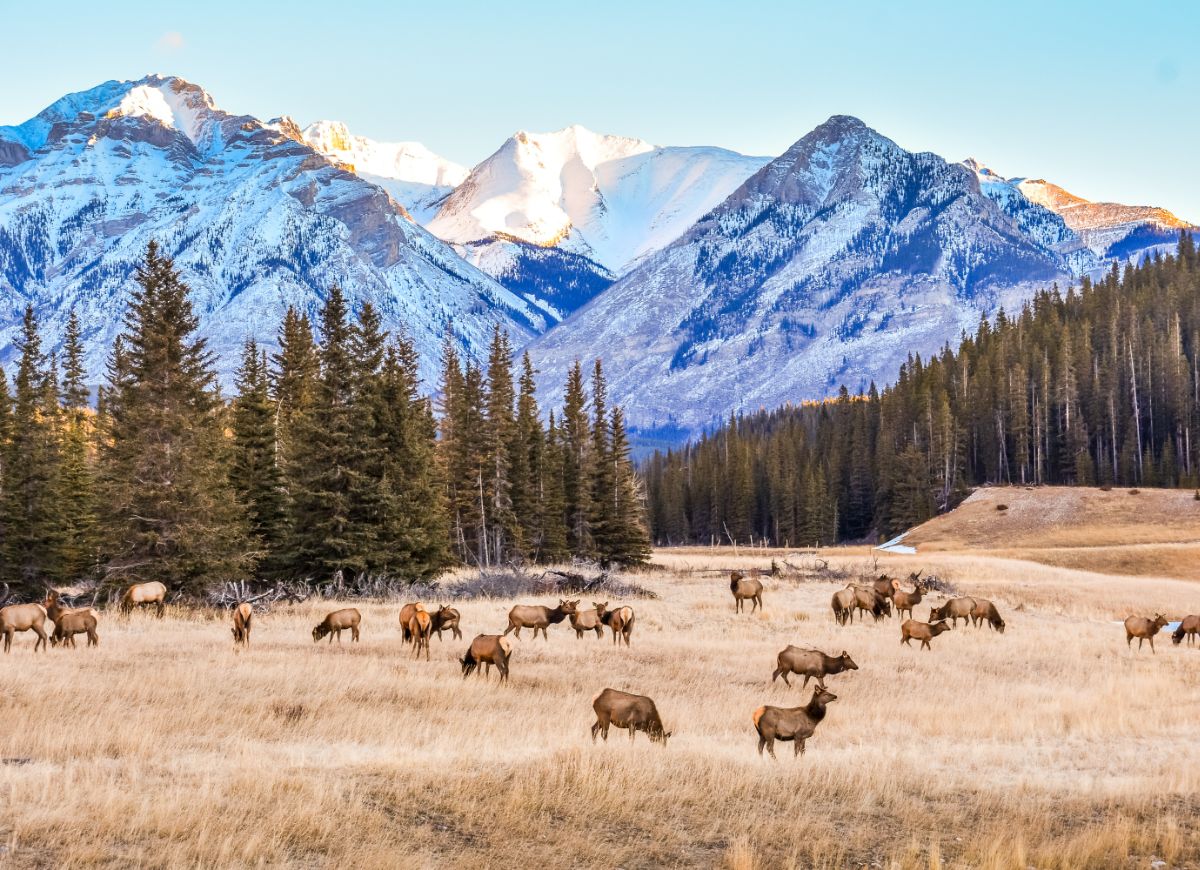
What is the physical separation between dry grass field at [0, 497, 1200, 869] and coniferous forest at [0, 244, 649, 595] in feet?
24.8

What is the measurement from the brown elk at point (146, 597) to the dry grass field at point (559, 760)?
77cm

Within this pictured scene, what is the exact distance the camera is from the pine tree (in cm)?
3098

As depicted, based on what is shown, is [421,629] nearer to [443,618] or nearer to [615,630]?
[443,618]

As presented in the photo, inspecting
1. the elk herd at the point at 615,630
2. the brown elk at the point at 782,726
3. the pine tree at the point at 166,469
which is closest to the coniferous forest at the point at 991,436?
the elk herd at the point at 615,630

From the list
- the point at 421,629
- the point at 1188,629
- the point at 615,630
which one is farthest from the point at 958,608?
the point at 421,629

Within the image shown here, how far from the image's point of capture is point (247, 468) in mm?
40281

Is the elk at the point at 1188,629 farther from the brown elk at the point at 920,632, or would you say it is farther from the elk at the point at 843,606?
the elk at the point at 843,606

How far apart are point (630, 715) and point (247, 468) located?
30615 mm

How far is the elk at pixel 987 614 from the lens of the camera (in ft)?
102

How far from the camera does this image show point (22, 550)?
48.2m

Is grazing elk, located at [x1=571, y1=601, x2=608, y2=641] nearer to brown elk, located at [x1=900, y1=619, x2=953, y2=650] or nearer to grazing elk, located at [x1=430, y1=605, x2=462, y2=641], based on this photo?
grazing elk, located at [x1=430, y1=605, x2=462, y2=641]

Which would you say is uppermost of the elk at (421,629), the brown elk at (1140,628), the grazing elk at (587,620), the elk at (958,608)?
the elk at (421,629)

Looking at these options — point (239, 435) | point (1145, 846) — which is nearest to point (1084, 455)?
point (239, 435)

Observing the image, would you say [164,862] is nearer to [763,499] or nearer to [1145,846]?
[1145,846]
